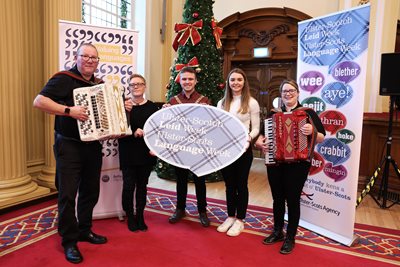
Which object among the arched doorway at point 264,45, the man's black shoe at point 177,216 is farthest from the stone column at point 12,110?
the arched doorway at point 264,45

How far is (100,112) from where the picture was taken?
239 centimetres

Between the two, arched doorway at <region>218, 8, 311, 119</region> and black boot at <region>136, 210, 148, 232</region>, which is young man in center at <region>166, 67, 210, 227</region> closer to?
black boot at <region>136, 210, 148, 232</region>

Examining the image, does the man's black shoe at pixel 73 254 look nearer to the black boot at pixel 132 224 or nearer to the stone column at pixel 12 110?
the black boot at pixel 132 224

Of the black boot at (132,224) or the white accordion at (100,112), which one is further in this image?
the black boot at (132,224)

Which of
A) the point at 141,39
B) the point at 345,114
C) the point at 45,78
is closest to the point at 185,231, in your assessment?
the point at 345,114

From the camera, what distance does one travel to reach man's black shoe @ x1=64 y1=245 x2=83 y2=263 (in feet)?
7.84

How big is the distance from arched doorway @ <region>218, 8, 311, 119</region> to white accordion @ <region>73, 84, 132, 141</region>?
5.12 m

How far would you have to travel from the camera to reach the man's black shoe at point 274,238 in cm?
285

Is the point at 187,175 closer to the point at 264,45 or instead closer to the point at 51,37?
the point at 51,37

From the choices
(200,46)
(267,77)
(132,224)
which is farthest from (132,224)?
(267,77)

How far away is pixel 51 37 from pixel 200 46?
2177mm

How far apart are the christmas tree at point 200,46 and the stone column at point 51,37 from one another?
1.56 m

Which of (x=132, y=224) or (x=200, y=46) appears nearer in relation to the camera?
(x=132, y=224)

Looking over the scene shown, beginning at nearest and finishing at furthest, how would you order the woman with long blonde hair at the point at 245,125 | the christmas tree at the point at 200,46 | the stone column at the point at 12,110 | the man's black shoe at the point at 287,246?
the man's black shoe at the point at 287,246, the woman with long blonde hair at the point at 245,125, the stone column at the point at 12,110, the christmas tree at the point at 200,46
